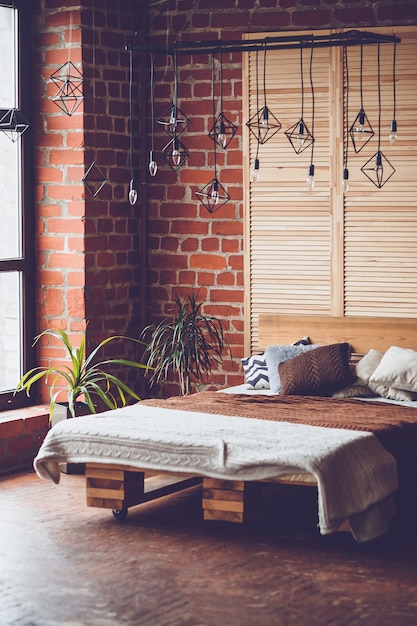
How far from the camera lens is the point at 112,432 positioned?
5293 millimetres

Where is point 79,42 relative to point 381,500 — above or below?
above

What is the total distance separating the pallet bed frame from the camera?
5.09m

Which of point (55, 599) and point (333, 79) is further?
point (333, 79)

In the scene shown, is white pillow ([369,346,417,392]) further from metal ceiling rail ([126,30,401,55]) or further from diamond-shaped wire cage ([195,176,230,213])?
metal ceiling rail ([126,30,401,55])

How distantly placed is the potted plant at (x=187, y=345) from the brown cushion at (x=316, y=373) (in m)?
0.62

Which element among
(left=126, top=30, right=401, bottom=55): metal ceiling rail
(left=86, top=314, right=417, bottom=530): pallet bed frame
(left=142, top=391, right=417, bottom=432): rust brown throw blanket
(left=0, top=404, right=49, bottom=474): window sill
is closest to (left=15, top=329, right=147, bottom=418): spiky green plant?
(left=0, top=404, right=49, bottom=474): window sill

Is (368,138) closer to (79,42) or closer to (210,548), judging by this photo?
(79,42)

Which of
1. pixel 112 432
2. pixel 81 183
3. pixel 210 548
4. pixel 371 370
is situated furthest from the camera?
pixel 81 183

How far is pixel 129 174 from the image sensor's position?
7.25 m

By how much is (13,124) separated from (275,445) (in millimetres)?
2922

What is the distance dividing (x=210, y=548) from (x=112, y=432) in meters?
0.77

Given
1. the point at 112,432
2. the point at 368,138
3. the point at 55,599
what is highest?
the point at 368,138

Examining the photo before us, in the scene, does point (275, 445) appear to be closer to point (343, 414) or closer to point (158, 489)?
point (343, 414)

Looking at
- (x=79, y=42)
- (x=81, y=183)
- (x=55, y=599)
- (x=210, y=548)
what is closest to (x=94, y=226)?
(x=81, y=183)
